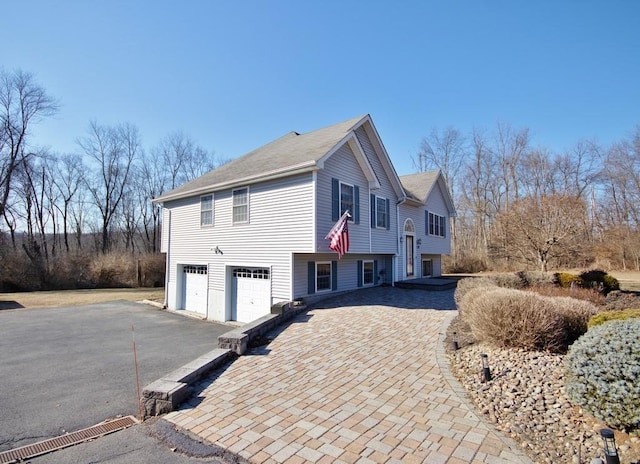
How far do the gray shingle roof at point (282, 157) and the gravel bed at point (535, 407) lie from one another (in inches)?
310

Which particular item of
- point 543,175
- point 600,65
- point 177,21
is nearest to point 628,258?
point 543,175


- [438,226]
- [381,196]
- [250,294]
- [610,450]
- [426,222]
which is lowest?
[250,294]

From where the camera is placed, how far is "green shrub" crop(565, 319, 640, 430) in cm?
336

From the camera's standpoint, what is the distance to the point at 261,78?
12.8 m

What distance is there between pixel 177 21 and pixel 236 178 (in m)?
5.90

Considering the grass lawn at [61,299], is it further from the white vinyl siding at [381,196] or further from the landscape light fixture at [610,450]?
the landscape light fixture at [610,450]

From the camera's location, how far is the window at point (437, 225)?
21.6 m

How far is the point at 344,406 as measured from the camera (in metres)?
4.46

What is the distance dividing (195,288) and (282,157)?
8.60 meters

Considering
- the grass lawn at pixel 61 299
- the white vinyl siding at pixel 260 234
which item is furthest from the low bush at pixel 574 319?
the grass lawn at pixel 61 299

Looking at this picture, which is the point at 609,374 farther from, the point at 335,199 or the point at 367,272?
the point at 367,272

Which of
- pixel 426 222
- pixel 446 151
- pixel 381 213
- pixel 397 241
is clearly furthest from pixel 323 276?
pixel 446 151

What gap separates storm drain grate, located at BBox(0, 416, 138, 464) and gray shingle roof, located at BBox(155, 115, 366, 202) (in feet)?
28.0

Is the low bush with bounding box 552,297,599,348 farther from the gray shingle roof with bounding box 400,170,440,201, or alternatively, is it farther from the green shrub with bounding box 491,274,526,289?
the gray shingle roof with bounding box 400,170,440,201
